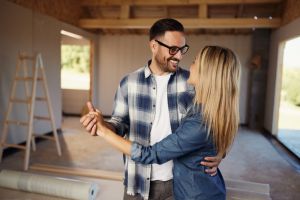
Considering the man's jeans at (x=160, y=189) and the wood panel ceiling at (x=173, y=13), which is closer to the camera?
the man's jeans at (x=160, y=189)

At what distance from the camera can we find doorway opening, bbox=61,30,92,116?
798 centimetres

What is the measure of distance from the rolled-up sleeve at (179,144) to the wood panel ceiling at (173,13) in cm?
492

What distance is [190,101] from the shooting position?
135 centimetres

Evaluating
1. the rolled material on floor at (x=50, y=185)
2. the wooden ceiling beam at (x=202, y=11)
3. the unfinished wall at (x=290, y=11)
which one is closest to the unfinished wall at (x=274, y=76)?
the unfinished wall at (x=290, y=11)

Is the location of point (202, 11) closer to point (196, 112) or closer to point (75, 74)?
point (196, 112)

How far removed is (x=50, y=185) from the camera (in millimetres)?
2424

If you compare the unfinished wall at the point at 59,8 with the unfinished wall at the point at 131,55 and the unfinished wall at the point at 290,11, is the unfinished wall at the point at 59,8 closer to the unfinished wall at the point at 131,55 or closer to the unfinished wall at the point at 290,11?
the unfinished wall at the point at 131,55

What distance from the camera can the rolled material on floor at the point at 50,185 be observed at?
234 centimetres

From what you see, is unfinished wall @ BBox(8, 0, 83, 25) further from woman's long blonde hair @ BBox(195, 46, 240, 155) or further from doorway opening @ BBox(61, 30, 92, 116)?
woman's long blonde hair @ BBox(195, 46, 240, 155)

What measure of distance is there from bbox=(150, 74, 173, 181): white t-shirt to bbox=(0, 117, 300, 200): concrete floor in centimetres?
138

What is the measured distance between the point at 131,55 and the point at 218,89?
6960mm

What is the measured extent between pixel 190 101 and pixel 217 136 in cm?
36

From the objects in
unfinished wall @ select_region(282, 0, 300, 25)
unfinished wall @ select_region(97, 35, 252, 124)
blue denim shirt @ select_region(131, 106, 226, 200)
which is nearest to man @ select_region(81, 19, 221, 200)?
blue denim shirt @ select_region(131, 106, 226, 200)

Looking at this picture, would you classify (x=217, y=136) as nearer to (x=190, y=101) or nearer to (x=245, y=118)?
(x=190, y=101)
